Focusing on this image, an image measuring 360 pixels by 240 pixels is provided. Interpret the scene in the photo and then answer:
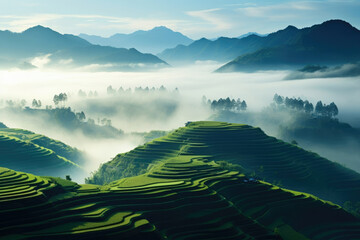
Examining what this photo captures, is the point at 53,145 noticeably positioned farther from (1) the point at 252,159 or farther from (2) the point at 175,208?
(2) the point at 175,208

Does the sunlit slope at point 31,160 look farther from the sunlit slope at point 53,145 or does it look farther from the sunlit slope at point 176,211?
the sunlit slope at point 176,211

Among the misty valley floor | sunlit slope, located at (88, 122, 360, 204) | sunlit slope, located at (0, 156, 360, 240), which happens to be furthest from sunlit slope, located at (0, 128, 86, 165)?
sunlit slope, located at (0, 156, 360, 240)

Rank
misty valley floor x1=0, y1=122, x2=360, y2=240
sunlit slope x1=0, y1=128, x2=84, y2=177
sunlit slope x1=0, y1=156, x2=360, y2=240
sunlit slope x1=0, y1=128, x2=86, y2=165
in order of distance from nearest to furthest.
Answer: sunlit slope x1=0, y1=156, x2=360, y2=240 → misty valley floor x1=0, y1=122, x2=360, y2=240 → sunlit slope x1=0, y1=128, x2=84, y2=177 → sunlit slope x1=0, y1=128, x2=86, y2=165

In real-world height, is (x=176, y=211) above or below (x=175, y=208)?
below

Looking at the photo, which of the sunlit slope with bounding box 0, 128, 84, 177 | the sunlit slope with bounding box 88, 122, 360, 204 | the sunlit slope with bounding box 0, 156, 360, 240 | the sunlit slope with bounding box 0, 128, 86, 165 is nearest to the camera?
the sunlit slope with bounding box 0, 156, 360, 240

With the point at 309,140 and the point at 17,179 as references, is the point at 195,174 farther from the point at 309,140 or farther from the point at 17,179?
the point at 309,140

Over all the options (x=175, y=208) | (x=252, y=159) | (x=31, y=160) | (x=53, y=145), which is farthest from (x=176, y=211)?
(x=53, y=145)

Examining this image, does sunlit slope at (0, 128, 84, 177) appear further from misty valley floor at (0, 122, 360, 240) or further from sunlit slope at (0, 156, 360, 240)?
sunlit slope at (0, 156, 360, 240)
